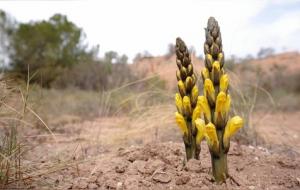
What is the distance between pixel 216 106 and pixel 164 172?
799 mm

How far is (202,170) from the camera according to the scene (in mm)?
3510

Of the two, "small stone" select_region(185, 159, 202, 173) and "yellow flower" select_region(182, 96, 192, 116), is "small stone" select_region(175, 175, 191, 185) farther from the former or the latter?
"yellow flower" select_region(182, 96, 192, 116)

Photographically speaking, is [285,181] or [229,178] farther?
[285,181]

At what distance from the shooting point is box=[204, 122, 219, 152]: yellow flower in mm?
3160

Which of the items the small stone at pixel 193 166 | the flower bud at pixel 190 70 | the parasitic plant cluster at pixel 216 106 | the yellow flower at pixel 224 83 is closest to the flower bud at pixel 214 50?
the parasitic plant cluster at pixel 216 106

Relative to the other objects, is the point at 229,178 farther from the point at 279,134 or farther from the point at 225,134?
the point at 279,134

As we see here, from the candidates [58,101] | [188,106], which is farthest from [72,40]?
[188,106]

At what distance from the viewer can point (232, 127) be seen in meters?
3.20

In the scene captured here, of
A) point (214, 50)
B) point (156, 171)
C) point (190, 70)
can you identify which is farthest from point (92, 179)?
point (214, 50)

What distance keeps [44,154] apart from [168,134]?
6.39ft

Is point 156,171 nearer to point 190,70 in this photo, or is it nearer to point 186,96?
point 186,96

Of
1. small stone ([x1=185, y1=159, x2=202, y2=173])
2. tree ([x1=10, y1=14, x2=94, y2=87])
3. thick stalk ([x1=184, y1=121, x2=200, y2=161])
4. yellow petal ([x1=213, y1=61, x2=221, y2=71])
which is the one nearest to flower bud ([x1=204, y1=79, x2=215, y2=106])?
yellow petal ([x1=213, y1=61, x2=221, y2=71])

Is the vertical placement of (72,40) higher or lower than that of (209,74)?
higher

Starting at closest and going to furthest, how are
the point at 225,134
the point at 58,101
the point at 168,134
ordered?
the point at 225,134 < the point at 168,134 < the point at 58,101
